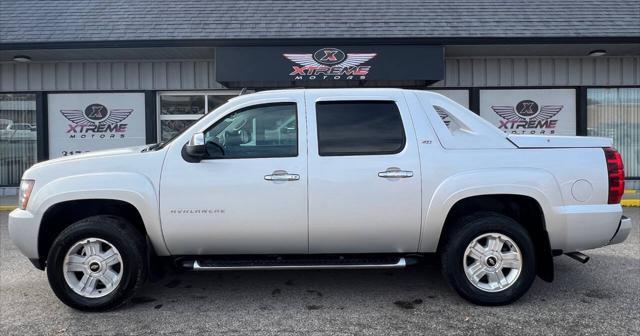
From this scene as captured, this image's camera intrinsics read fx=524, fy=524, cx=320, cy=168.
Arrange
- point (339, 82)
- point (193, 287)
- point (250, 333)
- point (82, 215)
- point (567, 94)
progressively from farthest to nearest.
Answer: point (567, 94) < point (339, 82) < point (193, 287) < point (82, 215) < point (250, 333)

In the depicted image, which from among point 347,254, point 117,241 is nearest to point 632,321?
point 347,254

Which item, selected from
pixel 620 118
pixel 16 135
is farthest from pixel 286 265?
pixel 620 118

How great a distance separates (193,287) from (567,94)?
9.88 m

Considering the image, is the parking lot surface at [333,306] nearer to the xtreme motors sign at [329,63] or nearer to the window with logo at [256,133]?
the window with logo at [256,133]

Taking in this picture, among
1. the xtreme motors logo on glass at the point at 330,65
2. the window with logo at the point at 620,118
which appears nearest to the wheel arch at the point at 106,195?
the xtreme motors logo on glass at the point at 330,65

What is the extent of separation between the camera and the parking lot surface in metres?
4.09

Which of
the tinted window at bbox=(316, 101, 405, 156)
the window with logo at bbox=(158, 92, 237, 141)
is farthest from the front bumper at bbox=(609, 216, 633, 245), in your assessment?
the window with logo at bbox=(158, 92, 237, 141)

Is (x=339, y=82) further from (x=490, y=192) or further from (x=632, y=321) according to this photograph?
(x=632, y=321)

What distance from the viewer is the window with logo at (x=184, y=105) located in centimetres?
1173

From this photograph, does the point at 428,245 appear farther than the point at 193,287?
No

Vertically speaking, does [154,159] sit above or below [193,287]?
above

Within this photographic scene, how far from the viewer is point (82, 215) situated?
15.7 ft

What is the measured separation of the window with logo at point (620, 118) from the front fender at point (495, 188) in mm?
8611

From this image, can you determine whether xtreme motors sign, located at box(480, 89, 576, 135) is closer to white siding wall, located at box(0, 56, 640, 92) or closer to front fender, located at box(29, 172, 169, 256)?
white siding wall, located at box(0, 56, 640, 92)
